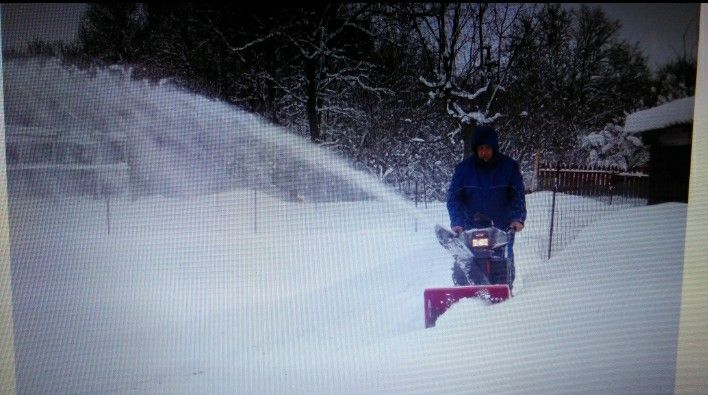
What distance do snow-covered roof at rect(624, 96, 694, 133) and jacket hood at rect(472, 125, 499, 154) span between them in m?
0.50

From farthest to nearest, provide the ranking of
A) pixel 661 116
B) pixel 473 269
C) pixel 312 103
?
pixel 473 269
pixel 312 103
pixel 661 116

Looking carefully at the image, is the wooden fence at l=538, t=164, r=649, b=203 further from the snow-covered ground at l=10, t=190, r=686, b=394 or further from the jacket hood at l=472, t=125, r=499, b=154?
the jacket hood at l=472, t=125, r=499, b=154

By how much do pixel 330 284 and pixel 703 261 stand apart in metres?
1.35

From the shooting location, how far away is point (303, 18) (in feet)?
4.81

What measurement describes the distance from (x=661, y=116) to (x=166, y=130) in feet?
6.09

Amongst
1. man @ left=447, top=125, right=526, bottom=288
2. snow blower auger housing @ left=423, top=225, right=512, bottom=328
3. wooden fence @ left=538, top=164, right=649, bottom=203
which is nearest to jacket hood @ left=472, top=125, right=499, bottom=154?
man @ left=447, top=125, right=526, bottom=288

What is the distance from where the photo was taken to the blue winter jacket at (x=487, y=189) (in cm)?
168

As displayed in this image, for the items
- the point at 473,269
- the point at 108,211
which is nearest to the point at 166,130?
the point at 108,211

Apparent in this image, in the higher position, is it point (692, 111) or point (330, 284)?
point (692, 111)

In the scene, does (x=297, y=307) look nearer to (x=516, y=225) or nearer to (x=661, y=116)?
(x=516, y=225)

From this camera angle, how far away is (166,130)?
4.78 ft

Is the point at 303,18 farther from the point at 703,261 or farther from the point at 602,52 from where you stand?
the point at 703,261

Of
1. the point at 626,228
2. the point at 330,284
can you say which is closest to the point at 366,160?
the point at 330,284

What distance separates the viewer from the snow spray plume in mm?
1345
